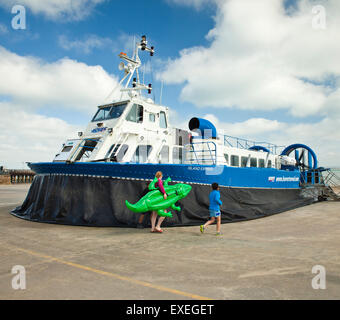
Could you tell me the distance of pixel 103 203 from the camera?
289 inches

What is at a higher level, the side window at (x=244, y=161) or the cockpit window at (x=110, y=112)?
the cockpit window at (x=110, y=112)

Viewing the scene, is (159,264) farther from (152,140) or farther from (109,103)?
(109,103)

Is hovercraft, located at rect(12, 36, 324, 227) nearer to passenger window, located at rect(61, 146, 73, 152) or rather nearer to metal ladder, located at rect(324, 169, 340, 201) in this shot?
passenger window, located at rect(61, 146, 73, 152)

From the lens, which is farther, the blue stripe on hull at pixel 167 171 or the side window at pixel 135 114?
the side window at pixel 135 114

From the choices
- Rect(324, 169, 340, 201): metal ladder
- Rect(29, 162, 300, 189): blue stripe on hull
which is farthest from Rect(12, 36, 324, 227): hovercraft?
Rect(324, 169, 340, 201): metal ladder

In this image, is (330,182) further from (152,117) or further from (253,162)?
(152,117)

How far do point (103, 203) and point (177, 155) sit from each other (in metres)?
3.16

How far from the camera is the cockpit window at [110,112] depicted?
29.6 ft

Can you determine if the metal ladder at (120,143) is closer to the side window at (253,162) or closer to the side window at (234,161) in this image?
the side window at (234,161)

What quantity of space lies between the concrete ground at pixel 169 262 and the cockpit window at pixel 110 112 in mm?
3949

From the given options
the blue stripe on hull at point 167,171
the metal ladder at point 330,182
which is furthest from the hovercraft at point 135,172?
the metal ladder at point 330,182

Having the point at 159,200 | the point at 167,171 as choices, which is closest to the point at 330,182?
the point at 167,171

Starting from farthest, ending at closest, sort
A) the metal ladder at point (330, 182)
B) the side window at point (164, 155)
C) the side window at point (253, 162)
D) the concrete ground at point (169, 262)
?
the metal ladder at point (330, 182)
the side window at point (253, 162)
the side window at point (164, 155)
the concrete ground at point (169, 262)

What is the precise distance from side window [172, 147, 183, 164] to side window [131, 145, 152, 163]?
996 mm
